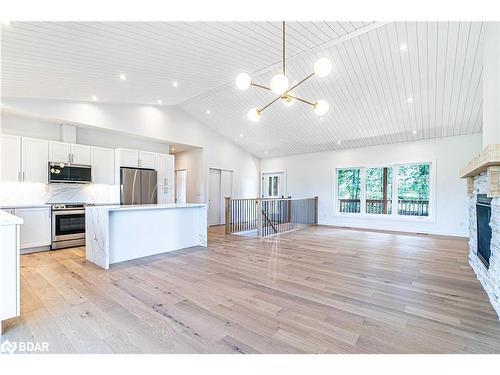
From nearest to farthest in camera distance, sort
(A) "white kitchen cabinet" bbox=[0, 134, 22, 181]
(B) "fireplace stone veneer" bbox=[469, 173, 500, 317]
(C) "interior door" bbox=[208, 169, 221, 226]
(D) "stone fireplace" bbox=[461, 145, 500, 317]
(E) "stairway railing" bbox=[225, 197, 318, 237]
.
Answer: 1. (D) "stone fireplace" bbox=[461, 145, 500, 317]
2. (B) "fireplace stone veneer" bbox=[469, 173, 500, 317]
3. (A) "white kitchen cabinet" bbox=[0, 134, 22, 181]
4. (E) "stairway railing" bbox=[225, 197, 318, 237]
5. (C) "interior door" bbox=[208, 169, 221, 226]

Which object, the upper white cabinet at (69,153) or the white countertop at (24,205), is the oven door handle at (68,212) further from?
the upper white cabinet at (69,153)

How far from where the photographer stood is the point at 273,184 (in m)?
10.0

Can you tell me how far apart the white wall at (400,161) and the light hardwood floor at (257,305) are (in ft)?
8.48

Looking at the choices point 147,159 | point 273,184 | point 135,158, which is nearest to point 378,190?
point 273,184

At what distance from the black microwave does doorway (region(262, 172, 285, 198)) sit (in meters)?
6.39

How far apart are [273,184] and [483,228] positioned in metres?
7.22

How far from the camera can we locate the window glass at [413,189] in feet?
22.3

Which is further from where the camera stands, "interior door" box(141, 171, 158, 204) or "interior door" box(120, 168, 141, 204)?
"interior door" box(141, 171, 158, 204)

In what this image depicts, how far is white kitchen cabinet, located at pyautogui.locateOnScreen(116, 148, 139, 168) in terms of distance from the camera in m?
5.88

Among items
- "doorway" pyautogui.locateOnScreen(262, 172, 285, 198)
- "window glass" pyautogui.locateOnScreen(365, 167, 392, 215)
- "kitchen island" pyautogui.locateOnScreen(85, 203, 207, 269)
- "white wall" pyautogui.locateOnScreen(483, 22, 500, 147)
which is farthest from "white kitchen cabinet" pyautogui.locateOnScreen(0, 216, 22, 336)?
"doorway" pyautogui.locateOnScreen(262, 172, 285, 198)

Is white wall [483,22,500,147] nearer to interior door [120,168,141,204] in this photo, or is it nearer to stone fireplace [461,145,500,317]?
stone fireplace [461,145,500,317]

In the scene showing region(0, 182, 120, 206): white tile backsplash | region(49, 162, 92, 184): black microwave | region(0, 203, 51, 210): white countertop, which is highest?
region(49, 162, 92, 184): black microwave

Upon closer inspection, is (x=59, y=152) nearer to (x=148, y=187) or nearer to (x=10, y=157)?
(x=10, y=157)
